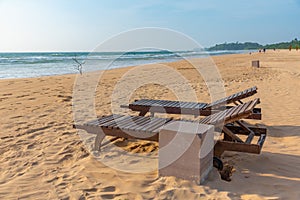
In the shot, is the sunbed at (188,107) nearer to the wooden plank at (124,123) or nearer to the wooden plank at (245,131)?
the wooden plank at (245,131)

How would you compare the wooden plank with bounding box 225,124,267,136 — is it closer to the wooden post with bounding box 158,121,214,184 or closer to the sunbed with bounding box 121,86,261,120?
the sunbed with bounding box 121,86,261,120

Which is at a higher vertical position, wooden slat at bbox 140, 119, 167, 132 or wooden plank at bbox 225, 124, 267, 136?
wooden slat at bbox 140, 119, 167, 132

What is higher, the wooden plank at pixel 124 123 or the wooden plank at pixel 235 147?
the wooden plank at pixel 124 123

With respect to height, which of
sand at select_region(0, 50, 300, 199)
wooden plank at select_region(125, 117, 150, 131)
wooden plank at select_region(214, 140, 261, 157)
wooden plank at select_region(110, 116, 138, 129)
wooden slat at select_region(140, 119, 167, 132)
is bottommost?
sand at select_region(0, 50, 300, 199)

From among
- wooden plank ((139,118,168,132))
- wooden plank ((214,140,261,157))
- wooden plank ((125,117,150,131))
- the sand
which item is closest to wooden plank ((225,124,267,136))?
the sand

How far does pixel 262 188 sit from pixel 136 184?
1391mm

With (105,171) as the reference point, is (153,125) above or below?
above

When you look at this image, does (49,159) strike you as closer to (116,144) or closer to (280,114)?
(116,144)

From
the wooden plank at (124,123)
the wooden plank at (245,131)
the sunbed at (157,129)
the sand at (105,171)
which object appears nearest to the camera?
the sand at (105,171)

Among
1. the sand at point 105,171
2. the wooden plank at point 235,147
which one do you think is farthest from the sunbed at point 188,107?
the wooden plank at point 235,147

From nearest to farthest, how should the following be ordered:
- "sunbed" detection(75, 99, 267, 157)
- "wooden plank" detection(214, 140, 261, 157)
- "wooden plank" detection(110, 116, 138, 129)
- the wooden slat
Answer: "wooden plank" detection(214, 140, 261, 157), "sunbed" detection(75, 99, 267, 157), the wooden slat, "wooden plank" detection(110, 116, 138, 129)

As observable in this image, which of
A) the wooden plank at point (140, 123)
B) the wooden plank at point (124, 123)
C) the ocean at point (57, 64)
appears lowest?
the wooden plank at point (140, 123)

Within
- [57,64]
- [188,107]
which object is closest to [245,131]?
[188,107]

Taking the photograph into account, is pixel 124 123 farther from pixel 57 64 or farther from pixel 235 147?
pixel 57 64
